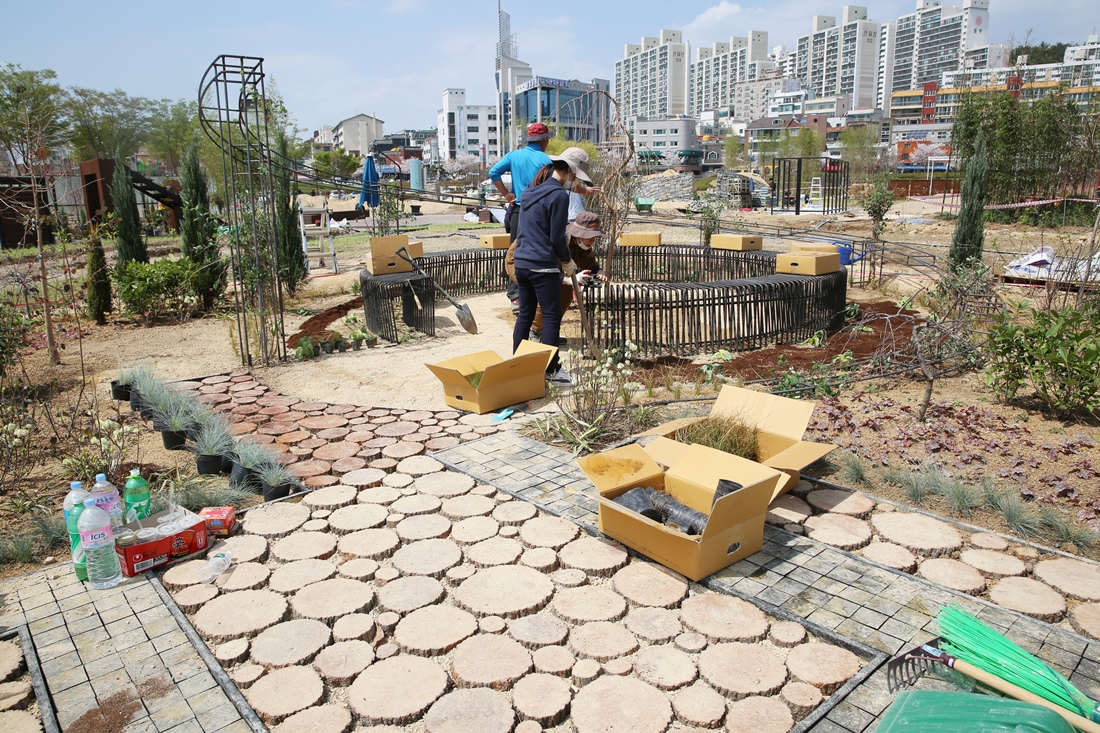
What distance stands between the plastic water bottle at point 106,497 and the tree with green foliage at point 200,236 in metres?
6.73

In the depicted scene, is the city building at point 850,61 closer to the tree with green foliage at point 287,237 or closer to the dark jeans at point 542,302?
the tree with green foliage at point 287,237

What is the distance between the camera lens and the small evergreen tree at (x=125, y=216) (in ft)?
33.5

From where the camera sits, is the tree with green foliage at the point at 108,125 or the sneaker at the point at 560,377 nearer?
the sneaker at the point at 560,377

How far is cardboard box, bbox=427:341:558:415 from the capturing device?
5.02m

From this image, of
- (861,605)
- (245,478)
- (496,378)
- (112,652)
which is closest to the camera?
(112,652)

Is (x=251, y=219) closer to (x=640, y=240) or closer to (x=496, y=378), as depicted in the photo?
(x=496, y=378)

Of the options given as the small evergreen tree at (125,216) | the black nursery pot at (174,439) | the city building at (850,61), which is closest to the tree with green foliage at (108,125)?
the small evergreen tree at (125,216)

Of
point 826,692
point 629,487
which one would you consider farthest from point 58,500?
point 826,692

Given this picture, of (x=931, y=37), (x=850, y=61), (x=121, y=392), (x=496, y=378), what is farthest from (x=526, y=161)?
(x=931, y=37)

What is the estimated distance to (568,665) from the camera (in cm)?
240

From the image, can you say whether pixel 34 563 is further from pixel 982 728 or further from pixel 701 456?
pixel 982 728

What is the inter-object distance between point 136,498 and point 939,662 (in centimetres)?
330

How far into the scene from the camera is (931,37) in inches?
7283

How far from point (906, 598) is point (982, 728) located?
3.21ft
